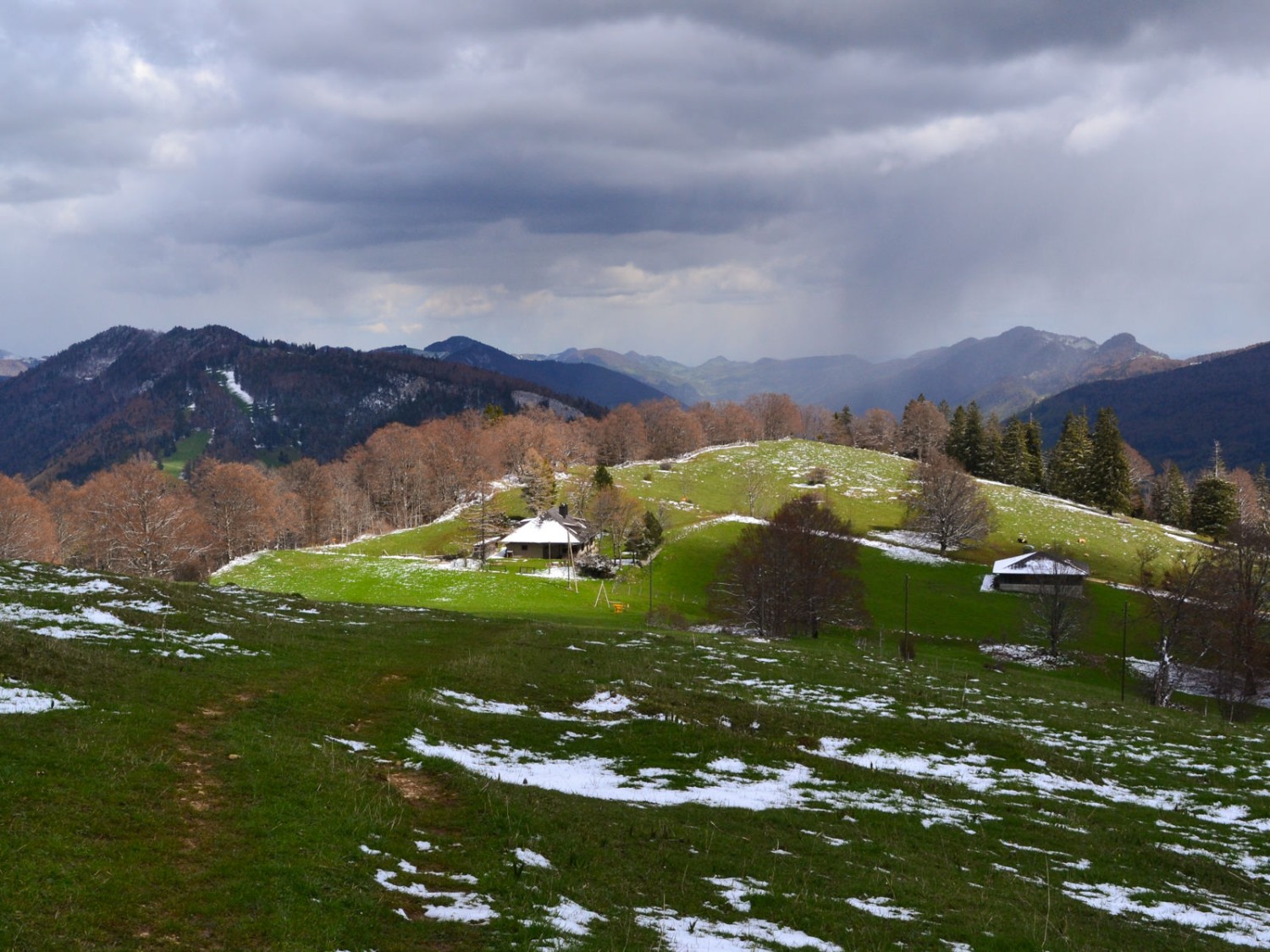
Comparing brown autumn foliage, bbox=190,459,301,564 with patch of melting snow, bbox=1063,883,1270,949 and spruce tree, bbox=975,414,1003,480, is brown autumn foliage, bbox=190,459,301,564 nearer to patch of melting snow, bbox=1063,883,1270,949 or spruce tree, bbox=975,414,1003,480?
patch of melting snow, bbox=1063,883,1270,949

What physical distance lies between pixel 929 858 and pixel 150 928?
41.4 ft

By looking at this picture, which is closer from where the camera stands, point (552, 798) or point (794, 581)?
point (552, 798)

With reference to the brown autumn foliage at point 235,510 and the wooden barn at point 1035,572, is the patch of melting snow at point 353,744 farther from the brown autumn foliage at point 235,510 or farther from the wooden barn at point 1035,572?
the brown autumn foliage at point 235,510

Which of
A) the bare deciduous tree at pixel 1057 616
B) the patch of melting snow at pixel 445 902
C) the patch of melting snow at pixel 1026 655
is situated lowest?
the patch of melting snow at pixel 1026 655

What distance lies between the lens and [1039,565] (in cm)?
8550

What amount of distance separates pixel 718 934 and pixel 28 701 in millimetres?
13403

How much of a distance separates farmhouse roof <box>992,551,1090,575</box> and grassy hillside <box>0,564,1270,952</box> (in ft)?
188

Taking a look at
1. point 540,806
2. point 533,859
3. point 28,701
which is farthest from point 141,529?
point 533,859

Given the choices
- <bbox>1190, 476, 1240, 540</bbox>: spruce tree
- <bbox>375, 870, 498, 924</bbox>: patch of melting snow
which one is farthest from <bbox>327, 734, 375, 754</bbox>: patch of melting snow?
<bbox>1190, 476, 1240, 540</bbox>: spruce tree

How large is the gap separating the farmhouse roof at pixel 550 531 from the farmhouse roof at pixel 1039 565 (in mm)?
51821

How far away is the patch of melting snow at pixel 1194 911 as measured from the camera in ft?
40.7

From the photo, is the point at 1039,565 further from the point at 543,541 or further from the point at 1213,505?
the point at 543,541

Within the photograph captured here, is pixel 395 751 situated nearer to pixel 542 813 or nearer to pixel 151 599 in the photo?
pixel 542 813

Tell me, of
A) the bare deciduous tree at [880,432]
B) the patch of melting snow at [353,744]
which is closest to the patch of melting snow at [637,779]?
the patch of melting snow at [353,744]
